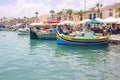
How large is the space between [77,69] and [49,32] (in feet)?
85.2

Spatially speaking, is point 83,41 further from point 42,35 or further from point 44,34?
point 42,35

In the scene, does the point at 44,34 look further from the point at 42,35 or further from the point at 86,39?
the point at 86,39

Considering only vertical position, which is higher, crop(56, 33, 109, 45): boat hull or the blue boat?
the blue boat

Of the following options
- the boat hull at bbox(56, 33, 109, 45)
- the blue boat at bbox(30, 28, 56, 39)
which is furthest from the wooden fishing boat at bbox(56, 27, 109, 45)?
the blue boat at bbox(30, 28, 56, 39)

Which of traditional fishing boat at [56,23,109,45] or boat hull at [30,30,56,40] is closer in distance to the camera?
traditional fishing boat at [56,23,109,45]

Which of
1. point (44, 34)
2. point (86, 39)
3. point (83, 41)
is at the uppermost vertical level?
point (44, 34)

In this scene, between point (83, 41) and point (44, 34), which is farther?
point (44, 34)

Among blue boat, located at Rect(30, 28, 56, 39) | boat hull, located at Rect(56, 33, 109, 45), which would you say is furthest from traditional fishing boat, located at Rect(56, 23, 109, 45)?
blue boat, located at Rect(30, 28, 56, 39)

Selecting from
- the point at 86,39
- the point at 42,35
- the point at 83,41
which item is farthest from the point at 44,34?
the point at 86,39

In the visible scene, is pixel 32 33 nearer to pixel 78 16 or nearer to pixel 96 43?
pixel 96 43

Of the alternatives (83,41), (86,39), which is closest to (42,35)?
(83,41)

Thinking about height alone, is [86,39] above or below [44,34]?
below

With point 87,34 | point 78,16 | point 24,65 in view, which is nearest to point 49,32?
point 87,34

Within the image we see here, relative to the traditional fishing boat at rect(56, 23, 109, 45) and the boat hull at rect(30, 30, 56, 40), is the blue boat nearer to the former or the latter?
the boat hull at rect(30, 30, 56, 40)
